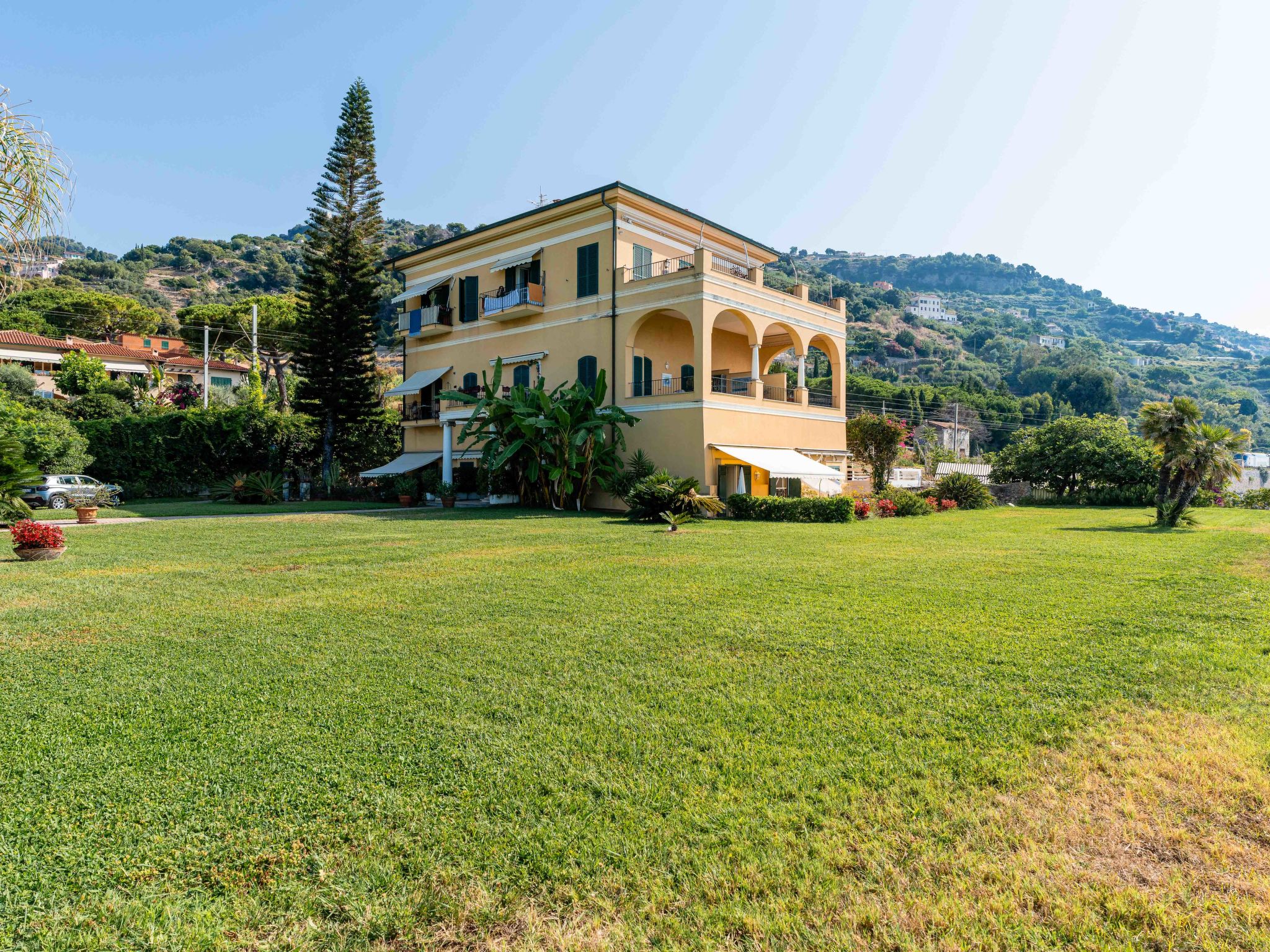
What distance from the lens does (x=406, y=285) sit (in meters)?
32.3

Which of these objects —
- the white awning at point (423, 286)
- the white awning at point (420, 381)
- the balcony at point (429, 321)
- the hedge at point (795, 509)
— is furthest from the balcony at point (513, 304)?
the hedge at point (795, 509)

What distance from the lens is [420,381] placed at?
30.2 meters

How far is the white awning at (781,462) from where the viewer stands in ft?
69.2

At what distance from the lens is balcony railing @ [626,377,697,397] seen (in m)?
22.8

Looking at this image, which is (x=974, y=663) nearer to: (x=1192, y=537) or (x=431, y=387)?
(x=1192, y=537)

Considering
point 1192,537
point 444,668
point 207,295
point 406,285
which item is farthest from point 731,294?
point 207,295

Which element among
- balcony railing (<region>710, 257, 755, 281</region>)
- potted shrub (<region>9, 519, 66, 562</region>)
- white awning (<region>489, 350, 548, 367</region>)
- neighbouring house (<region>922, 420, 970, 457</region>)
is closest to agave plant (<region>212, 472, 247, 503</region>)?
white awning (<region>489, 350, 548, 367</region>)

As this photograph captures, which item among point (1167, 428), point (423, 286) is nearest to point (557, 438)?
point (423, 286)

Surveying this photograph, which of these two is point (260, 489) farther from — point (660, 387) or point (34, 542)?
point (34, 542)

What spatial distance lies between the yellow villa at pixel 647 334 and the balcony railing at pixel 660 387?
0.07 metres

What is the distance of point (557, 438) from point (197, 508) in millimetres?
11808

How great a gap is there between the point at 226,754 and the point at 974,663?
474 cm

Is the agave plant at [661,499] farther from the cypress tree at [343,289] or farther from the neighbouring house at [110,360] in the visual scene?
the neighbouring house at [110,360]

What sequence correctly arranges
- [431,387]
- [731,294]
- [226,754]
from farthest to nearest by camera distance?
[431,387] → [731,294] → [226,754]
